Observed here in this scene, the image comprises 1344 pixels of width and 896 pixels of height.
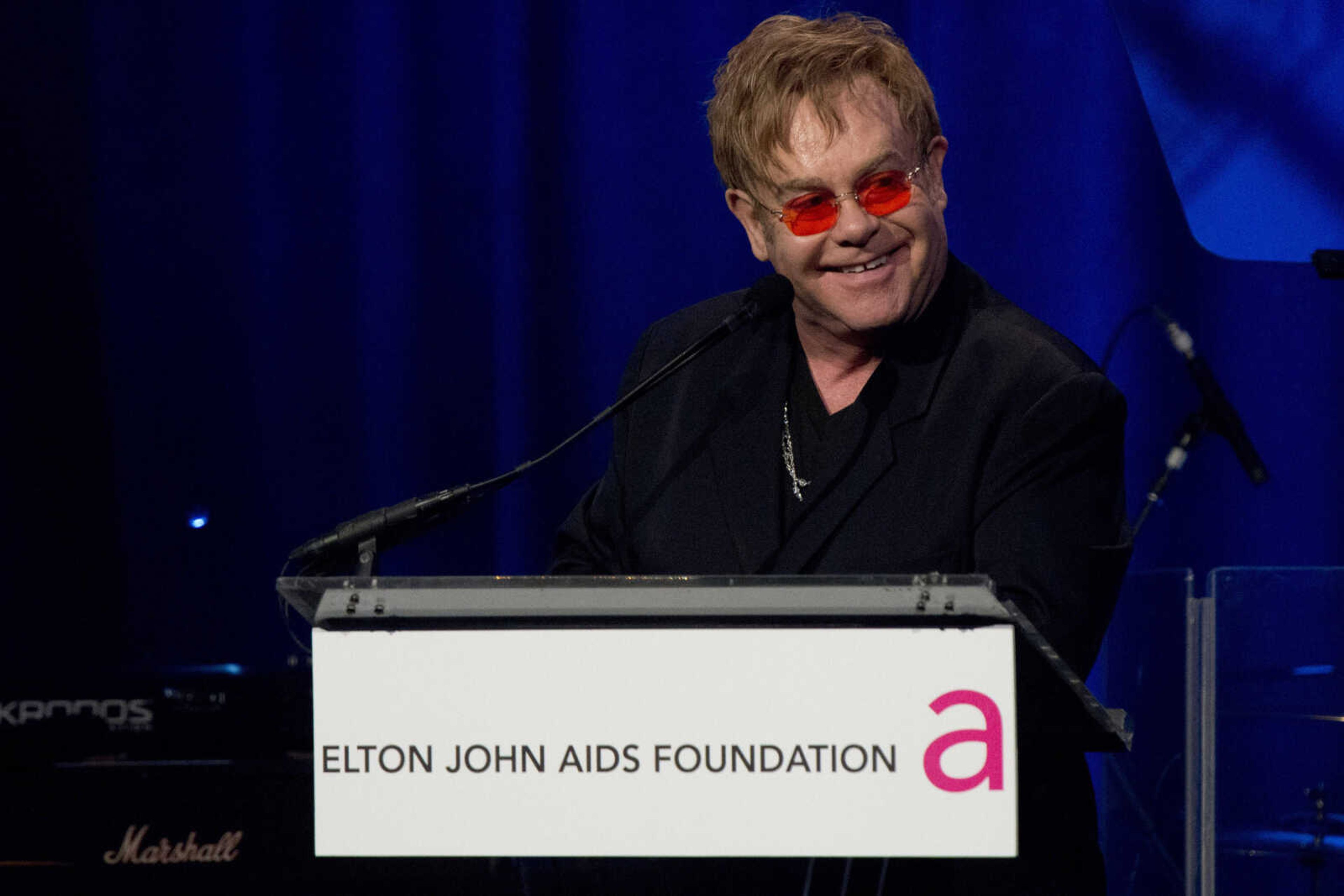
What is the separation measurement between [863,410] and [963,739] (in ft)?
2.35

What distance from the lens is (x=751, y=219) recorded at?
76.0 inches

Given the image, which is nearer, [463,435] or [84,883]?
[84,883]

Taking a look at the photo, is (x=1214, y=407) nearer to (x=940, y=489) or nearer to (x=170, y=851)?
(x=940, y=489)

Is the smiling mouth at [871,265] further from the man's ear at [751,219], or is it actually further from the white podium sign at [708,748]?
the white podium sign at [708,748]

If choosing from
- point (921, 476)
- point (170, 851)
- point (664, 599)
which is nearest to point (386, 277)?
point (170, 851)

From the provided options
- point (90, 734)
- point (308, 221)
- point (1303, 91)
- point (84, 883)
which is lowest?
point (84, 883)

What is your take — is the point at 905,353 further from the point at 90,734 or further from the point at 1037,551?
the point at 90,734

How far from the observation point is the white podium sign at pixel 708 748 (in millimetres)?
1113

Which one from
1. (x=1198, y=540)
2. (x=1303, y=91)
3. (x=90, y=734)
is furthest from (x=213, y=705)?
(x=1303, y=91)

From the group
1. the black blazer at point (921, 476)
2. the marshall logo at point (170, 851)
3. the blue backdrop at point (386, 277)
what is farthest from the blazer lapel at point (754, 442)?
the blue backdrop at point (386, 277)

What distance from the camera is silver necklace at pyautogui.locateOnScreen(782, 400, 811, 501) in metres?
1.83

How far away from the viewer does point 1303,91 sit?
323 cm

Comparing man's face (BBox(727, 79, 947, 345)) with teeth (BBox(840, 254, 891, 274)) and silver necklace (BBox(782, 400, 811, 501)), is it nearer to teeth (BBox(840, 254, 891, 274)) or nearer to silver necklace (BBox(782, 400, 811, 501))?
teeth (BBox(840, 254, 891, 274))

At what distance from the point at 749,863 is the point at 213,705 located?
1.21 m
